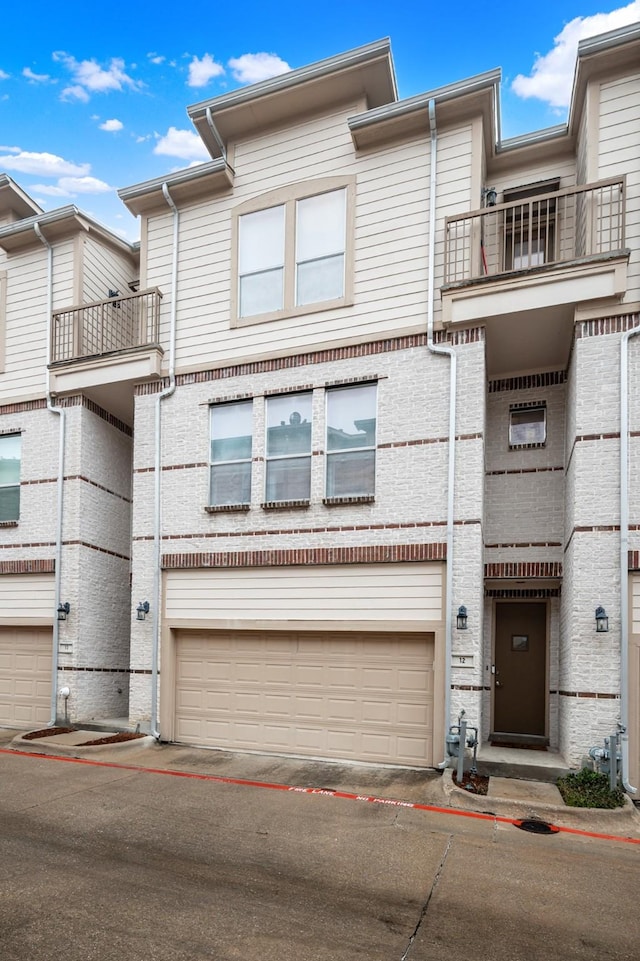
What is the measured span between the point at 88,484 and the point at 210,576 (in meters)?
3.60

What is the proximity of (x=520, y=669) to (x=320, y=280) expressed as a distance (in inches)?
304

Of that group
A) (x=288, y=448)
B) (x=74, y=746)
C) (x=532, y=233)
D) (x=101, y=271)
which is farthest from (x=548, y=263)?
(x=74, y=746)

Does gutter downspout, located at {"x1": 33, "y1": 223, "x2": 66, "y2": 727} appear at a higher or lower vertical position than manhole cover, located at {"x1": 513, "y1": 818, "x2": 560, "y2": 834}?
higher

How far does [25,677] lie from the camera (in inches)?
504

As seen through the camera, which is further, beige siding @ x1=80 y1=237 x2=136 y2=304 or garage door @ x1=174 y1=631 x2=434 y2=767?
beige siding @ x1=80 y1=237 x2=136 y2=304

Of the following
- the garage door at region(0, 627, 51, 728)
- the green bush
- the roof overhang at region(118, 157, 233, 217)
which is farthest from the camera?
the garage door at region(0, 627, 51, 728)

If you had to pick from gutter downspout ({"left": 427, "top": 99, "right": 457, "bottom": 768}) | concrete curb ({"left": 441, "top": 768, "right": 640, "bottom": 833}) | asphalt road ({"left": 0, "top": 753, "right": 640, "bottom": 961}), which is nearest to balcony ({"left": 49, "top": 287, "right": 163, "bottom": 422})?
gutter downspout ({"left": 427, "top": 99, "right": 457, "bottom": 768})

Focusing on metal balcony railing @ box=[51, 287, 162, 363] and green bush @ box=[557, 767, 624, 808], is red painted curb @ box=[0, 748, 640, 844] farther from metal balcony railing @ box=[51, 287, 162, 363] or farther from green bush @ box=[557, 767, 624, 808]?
metal balcony railing @ box=[51, 287, 162, 363]

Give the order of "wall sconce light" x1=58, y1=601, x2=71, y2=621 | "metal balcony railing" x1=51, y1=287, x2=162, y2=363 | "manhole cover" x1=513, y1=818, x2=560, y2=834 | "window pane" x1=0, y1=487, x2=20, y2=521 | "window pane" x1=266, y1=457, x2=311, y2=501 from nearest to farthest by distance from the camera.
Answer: "manhole cover" x1=513, y1=818, x2=560, y2=834
"window pane" x1=266, y1=457, x2=311, y2=501
"wall sconce light" x1=58, y1=601, x2=71, y2=621
"metal balcony railing" x1=51, y1=287, x2=162, y2=363
"window pane" x1=0, y1=487, x2=20, y2=521

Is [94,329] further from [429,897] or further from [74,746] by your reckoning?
[429,897]

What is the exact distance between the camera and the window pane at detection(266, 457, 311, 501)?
10.8m

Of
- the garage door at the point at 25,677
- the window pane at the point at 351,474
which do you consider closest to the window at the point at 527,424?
the window pane at the point at 351,474

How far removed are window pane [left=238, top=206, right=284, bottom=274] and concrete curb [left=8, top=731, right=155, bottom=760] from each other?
861 cm

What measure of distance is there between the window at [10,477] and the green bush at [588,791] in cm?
1127
